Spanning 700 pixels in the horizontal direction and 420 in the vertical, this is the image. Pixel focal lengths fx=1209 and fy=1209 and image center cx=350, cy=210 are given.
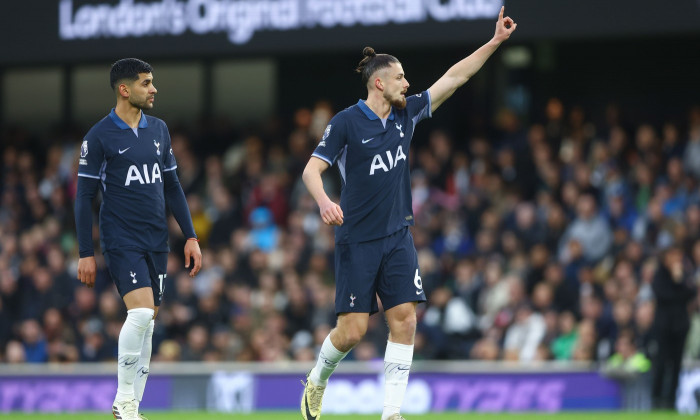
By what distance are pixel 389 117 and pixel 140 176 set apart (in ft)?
5.80

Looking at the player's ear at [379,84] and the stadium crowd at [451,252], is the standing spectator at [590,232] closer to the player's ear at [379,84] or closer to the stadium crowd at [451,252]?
the stadium crowd at [451,252]

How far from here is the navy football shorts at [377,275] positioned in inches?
316

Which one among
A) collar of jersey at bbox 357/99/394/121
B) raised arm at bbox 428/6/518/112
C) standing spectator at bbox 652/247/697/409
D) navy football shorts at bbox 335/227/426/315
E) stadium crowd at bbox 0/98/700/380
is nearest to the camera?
navy football shorts at bbox 335/227/426/315

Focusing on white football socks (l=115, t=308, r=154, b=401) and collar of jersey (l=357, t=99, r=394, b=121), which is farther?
collar of jersey (l=357, t=99, r=394, b=121)

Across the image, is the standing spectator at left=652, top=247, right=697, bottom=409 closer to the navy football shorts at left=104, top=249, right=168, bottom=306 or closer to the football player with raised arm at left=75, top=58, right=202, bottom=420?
the football player with raised arm at left=75, top=58, right=202, bottom=420

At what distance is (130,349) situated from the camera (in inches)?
320

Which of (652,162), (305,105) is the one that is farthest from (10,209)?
(652,162)

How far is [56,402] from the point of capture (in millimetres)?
14445

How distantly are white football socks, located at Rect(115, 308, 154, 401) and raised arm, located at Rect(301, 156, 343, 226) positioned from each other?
142 cm

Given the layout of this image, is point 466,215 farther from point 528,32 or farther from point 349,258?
point 349,258

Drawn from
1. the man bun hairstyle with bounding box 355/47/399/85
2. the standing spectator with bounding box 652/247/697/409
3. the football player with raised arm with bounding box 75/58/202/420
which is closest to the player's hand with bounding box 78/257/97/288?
the football player with raised arm with bounding box 75/58/202/420

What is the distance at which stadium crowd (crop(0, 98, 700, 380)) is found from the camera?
47.9 ft

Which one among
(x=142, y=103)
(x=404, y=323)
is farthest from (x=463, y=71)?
(x=142, y=103)

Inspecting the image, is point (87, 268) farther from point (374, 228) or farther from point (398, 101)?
point (398, 101)
